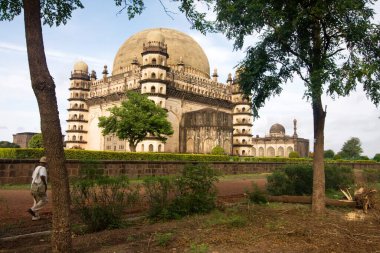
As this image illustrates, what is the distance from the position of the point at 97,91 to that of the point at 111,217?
41192 millimetres

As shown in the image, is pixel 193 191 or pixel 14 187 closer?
pixel 193 191

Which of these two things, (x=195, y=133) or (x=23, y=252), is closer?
(x=23, y=252)

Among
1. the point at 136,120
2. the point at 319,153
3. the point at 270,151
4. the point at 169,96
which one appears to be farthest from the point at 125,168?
the point at 270,151

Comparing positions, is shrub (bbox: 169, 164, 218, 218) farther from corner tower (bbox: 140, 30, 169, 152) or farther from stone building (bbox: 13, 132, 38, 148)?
stone building (bbox: 13, 132, 38, 148)

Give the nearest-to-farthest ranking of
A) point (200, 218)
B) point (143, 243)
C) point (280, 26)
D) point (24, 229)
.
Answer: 1. point (143, 243)
2. point (24, 229)
3. point (200, 218)
4. point (280, 26)

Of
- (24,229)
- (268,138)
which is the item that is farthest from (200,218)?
(268,138)

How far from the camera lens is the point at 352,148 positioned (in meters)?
65.2

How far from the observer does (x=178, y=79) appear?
134 feet

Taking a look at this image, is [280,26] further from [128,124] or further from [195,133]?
[195,133]

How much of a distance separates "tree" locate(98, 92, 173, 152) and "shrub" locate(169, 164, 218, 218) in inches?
825

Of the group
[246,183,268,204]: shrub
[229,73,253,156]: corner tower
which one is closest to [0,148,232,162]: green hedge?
[246,183,268,204]: shrub

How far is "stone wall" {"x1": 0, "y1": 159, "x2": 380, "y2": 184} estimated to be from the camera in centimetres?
1395

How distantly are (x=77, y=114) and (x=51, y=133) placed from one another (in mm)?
44111

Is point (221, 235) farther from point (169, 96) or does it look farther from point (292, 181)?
point (169, 96)
